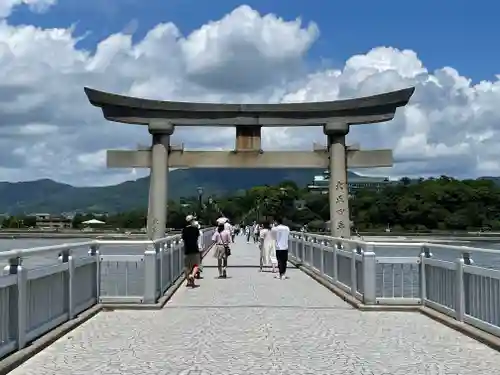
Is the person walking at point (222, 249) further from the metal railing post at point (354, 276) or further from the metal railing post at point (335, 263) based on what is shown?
the metal railing post at point (354, 276)

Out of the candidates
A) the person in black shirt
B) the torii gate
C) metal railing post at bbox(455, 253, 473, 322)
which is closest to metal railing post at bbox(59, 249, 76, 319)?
metal railing post at bbox(455, 253, 473, 322)

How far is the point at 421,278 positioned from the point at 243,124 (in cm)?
1852

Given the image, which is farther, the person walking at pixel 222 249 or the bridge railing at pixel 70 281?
the person walking at pixel 222 249

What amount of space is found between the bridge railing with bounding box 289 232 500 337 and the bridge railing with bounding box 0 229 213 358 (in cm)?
418

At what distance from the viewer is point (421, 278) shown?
15.1 meters

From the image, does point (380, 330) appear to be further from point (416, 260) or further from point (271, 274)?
point (271, 274)

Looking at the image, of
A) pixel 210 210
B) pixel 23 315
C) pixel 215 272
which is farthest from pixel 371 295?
pixel 210 210

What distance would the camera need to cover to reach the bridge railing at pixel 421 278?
11344mm

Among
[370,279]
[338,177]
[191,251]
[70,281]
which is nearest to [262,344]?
[70,281]

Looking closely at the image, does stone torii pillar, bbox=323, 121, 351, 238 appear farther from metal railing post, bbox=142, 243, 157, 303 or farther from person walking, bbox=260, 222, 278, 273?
metal railing post, bbox=142, 243, 157, 303

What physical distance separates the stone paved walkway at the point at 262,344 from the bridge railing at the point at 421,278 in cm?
44

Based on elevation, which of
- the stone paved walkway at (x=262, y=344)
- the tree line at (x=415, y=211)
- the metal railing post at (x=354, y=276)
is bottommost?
the stone paved walkway at (x=262, y=344)

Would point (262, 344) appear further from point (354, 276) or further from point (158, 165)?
point (158, 165)

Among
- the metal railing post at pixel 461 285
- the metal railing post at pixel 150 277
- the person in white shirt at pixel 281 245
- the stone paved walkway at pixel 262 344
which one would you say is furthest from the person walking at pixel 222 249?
the metal railing post at pixel 461 285
